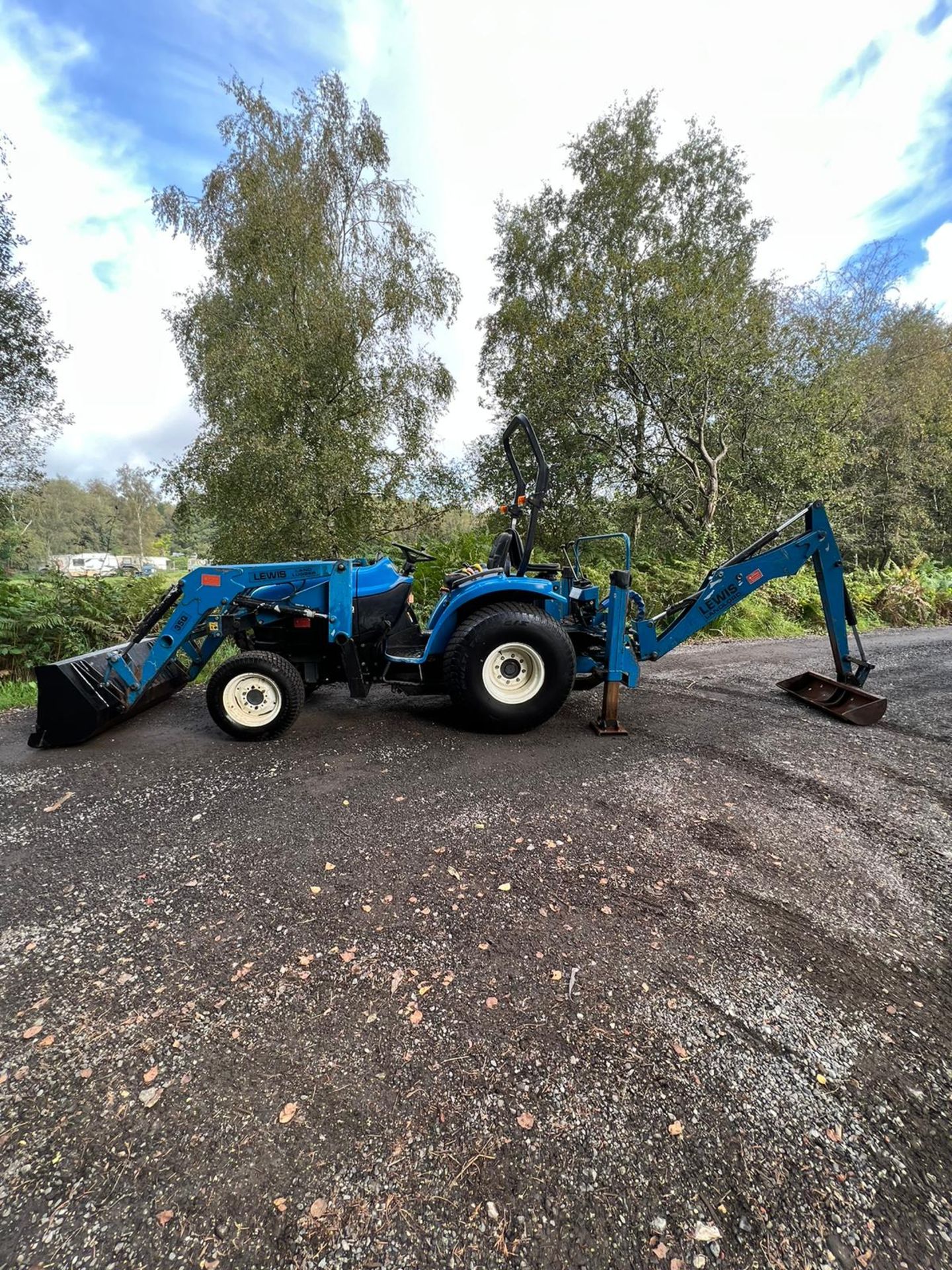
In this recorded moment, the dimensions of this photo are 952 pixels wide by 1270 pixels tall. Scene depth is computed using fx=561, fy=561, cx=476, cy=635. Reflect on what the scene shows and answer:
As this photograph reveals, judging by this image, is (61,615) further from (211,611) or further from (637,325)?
(637,325)

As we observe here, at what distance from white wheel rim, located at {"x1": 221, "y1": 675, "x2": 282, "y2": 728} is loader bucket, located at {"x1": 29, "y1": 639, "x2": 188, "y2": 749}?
32.6 inches

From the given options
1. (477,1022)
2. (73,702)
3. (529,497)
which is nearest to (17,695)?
(73,702)

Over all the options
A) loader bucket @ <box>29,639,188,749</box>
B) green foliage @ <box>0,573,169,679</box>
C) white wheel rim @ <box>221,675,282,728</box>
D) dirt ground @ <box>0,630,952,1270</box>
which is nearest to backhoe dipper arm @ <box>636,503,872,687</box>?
dirt ground @ <box>0,630,952,1270</box>

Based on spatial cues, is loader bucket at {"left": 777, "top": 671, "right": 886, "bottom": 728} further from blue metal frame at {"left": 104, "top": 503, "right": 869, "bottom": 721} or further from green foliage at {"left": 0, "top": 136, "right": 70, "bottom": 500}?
green foliage at {"left": 0, "top": 136, "right": 70, "bottom": 500}

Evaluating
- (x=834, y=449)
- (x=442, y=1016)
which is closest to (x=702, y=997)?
(x=442, y=1016)

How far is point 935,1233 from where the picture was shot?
119cm

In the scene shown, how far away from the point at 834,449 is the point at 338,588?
11315 mm

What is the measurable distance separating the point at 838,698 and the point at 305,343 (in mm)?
9719

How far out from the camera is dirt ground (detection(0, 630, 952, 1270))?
122 centimetres

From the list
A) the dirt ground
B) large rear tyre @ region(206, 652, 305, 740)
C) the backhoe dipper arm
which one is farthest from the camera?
the backhoe dipper arm

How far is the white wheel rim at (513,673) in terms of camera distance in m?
4.10

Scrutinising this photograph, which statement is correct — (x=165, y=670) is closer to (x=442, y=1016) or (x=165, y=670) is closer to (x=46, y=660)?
(x=46, y=660)

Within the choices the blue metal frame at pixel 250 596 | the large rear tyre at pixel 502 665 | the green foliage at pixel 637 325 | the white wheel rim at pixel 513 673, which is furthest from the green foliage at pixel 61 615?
the green foliage at pixel 637 325

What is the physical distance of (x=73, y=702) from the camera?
3.88 meters
